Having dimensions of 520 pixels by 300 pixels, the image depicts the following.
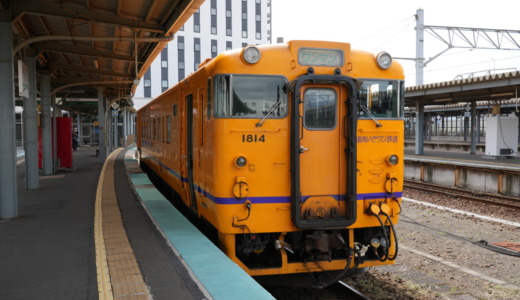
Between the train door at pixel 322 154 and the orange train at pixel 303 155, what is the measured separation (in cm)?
1

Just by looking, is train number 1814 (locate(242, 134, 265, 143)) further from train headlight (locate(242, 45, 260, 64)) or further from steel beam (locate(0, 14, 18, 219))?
steel beam (locate(0, 14, 18, 219))

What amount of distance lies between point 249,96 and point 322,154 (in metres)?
1.14

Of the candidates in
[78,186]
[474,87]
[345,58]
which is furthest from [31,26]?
[474,87]

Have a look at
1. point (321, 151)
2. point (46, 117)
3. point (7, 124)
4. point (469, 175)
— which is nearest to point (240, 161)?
point (321, 151)

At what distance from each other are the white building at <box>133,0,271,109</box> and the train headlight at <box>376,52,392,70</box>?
4694cm

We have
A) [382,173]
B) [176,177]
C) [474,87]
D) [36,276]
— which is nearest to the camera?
[36,276]

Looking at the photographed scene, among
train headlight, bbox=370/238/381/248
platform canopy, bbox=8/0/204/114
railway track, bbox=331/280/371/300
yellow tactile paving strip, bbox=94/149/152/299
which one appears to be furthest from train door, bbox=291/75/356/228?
platform canopy, bbox=8/0/204/114

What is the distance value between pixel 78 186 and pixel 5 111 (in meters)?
5.49

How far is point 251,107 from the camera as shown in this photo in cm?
548

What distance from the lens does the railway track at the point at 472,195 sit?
12918mm

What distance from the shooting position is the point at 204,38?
53.6 meters

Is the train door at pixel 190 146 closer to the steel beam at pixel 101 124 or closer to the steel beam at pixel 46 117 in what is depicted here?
the steel beam at pixel 46 117

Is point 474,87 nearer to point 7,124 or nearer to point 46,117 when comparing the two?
point 46,117

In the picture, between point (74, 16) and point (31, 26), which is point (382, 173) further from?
point (31, 26)
